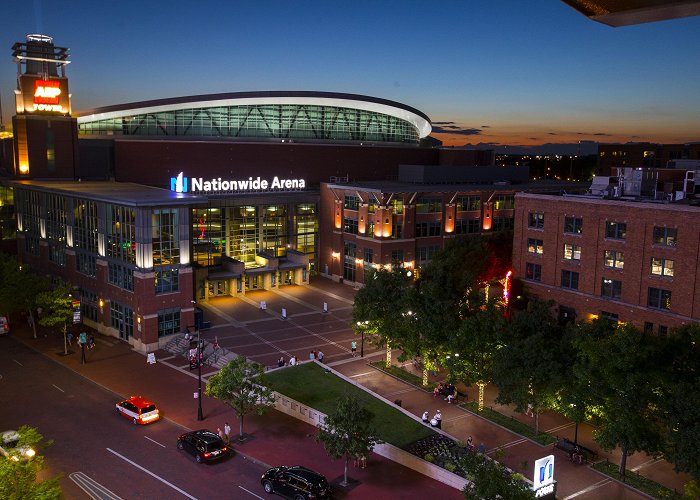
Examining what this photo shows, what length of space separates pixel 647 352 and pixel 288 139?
69.9 m

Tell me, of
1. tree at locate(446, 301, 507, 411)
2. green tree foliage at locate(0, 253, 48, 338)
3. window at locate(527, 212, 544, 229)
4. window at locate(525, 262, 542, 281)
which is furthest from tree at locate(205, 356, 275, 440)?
window at locate(527, 212, 544, 229)

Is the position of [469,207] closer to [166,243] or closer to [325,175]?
[325,175]

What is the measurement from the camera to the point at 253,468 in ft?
120

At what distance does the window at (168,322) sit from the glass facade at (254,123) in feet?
140

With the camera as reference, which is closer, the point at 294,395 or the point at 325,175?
the point at 294,395

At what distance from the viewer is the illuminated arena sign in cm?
8238

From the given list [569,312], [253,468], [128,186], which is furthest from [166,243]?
[569,312]

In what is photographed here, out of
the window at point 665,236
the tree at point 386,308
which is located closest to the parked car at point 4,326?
the tree at point 386,308

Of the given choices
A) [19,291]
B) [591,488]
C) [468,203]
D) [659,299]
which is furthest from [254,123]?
[591,488]

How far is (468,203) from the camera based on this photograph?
3467 inches

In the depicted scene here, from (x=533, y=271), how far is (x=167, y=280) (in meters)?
35.3

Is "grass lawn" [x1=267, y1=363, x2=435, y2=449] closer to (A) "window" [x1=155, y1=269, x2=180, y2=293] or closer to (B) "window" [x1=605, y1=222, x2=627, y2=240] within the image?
(A) "window" [x1=155, y1=269, x2=180, y2=293]

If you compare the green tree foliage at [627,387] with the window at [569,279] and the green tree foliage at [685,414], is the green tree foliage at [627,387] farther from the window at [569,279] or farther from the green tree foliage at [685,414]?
the window at [569,279]

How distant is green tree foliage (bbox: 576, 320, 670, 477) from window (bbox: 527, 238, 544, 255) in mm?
23779
